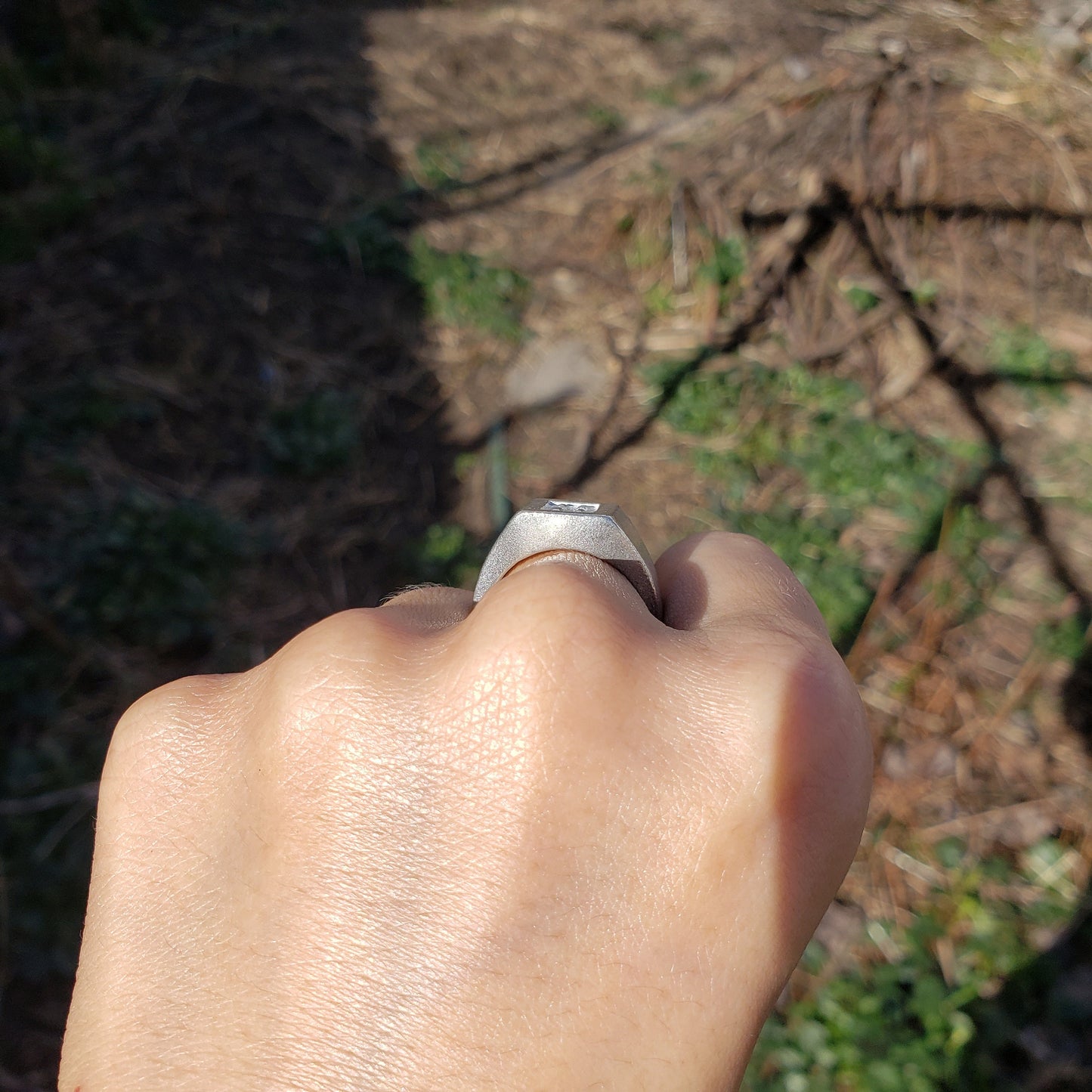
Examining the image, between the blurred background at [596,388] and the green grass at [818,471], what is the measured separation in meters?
0.02

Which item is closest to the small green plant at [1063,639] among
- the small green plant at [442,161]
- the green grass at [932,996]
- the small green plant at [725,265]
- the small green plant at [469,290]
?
the green grass at [932,996]

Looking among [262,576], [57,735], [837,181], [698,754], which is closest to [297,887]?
[698,754]

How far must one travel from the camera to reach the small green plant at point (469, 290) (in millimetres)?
5445

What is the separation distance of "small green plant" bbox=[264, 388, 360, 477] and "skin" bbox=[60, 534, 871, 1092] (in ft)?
12.6

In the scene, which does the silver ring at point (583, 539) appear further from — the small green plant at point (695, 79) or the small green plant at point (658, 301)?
the small green plant at point (695, 79)

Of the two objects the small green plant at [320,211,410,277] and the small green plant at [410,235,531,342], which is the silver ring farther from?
the small green plant at [320,211,410,277]


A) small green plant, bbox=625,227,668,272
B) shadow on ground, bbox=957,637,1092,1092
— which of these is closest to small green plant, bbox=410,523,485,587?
small green plant, bbox=625,227,668,272

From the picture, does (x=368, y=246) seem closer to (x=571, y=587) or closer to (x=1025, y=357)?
(x=1025, y=357)

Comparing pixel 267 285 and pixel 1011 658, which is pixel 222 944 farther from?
pixel 267 285

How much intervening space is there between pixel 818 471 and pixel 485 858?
4102mm

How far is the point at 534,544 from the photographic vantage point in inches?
44.4

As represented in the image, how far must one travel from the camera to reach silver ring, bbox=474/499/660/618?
1.10 meters

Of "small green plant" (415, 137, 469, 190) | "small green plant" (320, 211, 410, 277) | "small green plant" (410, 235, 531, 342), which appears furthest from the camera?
"small green plant" (415, 137, 469, 190)

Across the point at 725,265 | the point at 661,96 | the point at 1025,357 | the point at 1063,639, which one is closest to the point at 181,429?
the point at 725,265
